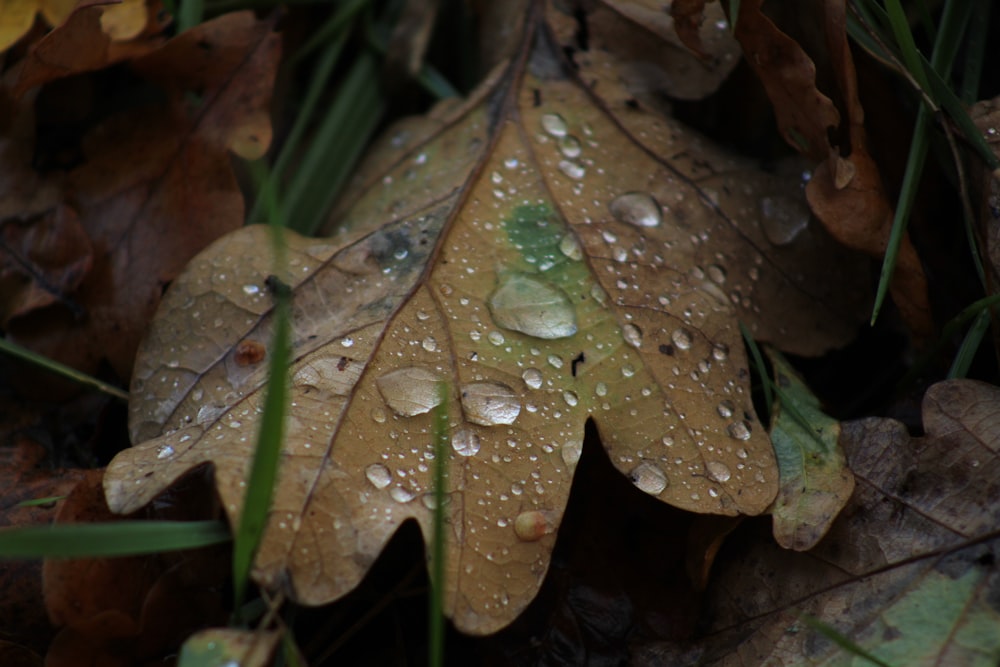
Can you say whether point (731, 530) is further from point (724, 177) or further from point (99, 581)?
point (99, 581)

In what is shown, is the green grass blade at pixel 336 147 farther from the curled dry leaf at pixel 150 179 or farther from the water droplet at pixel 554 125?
the water droplet at pixel 554 125

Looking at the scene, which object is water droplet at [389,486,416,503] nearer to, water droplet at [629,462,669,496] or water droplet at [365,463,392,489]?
water droplet at [365,463,392,489]

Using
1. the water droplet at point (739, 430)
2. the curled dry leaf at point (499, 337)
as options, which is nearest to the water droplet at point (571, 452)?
the curled dry leaf at point (499, 337)

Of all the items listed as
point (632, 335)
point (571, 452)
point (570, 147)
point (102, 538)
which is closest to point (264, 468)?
point (102, 538)

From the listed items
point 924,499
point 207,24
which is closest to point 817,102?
point 924,499

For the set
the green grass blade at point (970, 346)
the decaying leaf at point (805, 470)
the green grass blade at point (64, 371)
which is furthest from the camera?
the green grass blade at point (64, 371)

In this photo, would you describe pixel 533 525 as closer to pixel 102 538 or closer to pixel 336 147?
pixel 102 538

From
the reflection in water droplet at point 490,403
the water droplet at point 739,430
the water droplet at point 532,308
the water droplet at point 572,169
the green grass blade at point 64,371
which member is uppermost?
the water droplet at point 572,169
